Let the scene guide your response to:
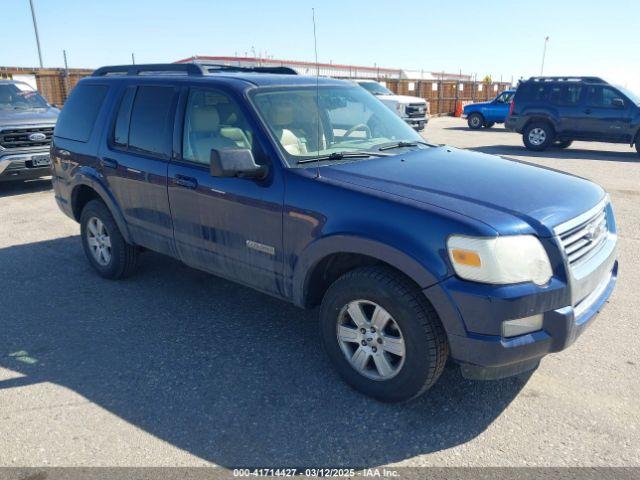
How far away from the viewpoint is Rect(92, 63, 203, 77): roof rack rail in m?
4.49

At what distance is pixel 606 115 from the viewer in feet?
46.8

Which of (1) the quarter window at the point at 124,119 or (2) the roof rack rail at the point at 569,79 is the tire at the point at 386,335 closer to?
(1) the quarter window at the point at 124,119

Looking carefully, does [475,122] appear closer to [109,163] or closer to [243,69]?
[243,69]

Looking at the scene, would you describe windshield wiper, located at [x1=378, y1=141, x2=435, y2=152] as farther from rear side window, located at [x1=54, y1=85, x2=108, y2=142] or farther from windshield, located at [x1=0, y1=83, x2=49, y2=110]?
windshield, located at [x1=0, y1=83, x2=49, y2=110]

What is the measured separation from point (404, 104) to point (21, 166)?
45.8 feet

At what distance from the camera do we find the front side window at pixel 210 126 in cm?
383

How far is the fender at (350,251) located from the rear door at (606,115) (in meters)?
13.5

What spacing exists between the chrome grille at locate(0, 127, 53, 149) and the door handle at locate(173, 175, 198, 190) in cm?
652

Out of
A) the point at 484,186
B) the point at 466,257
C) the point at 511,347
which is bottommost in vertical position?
the point at 511,347

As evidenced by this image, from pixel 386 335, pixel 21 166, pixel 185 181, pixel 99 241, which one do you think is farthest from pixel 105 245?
pixel 21 166

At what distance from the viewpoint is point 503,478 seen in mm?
2635

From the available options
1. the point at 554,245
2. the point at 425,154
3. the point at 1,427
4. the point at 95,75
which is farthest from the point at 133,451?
the point at 95,75

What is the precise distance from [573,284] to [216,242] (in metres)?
2.35

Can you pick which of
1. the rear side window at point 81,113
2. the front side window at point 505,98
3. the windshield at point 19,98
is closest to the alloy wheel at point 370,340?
the rear side window at point 81,113
